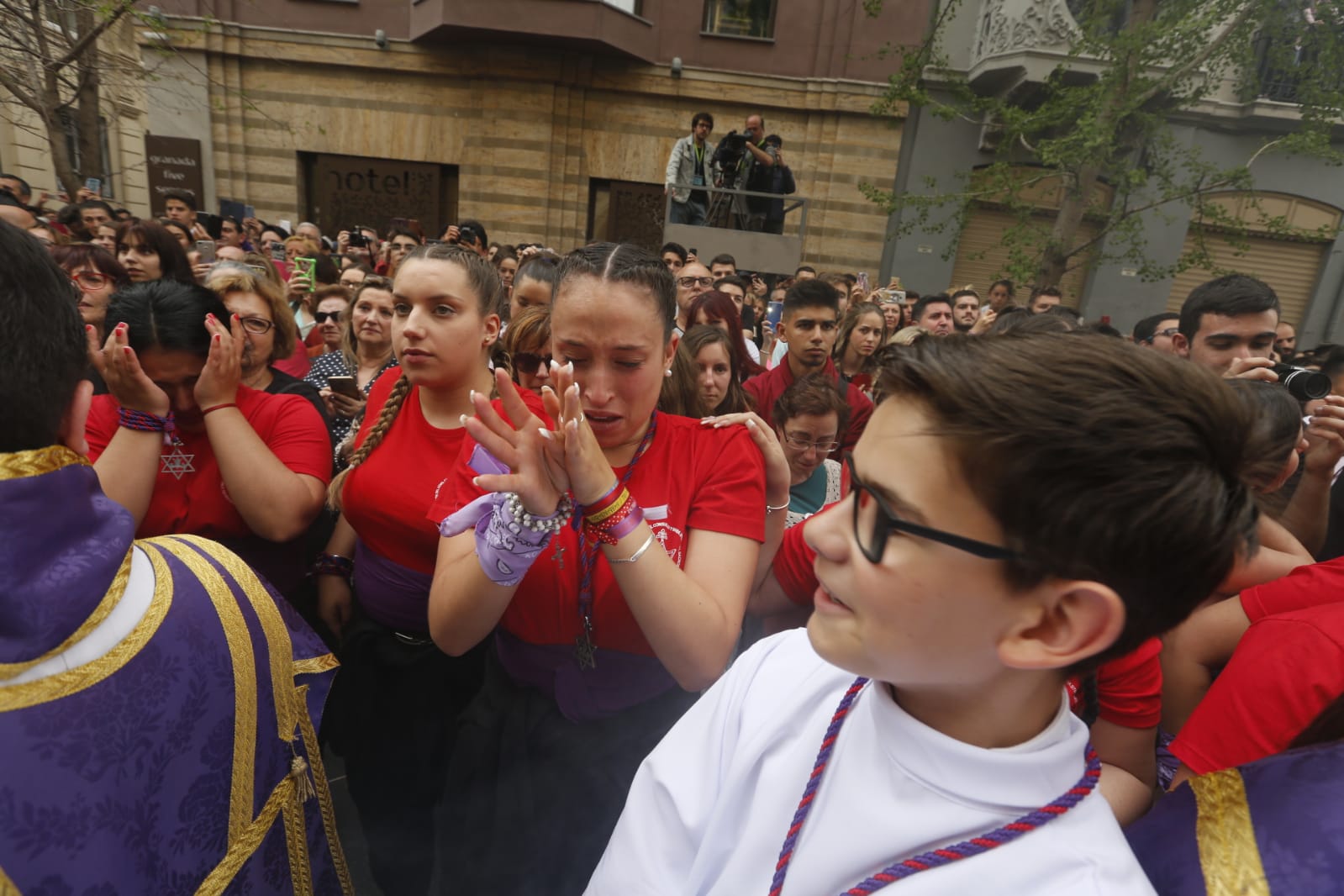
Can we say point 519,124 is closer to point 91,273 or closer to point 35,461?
point 91,273

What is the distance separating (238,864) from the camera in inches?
48.2

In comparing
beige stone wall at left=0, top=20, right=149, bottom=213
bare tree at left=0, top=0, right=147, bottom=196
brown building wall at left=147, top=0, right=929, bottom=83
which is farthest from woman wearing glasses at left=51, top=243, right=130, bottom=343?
beige stone wall at left=0, top=20, right=149, bottom=213

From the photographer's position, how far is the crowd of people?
Answer: 2.65ft

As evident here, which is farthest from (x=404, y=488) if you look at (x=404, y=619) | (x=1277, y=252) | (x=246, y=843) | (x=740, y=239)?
Answer: (x=1277, y=252)

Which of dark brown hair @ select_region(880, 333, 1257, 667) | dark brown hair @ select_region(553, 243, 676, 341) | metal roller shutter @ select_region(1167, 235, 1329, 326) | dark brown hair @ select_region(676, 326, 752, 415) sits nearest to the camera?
dark brown hair @ select_region(880, 333, 1257, 667)

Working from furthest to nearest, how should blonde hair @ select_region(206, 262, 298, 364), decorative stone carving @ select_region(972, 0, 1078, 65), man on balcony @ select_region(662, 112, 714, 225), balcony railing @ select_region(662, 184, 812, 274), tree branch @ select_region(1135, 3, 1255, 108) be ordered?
A: decorative stone carving @ select_region(972, 0, 1078, 65), man on balcony @ select_region(662, 112, 714, 225), balcony railing @ select_region(662, 184, 812, 274), tree branch @ select_region(1135, 3, 1255, 108), blonde hair @ select_region(206, 262, 298, 364)

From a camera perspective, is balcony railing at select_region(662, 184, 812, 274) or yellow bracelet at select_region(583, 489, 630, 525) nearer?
yellow bracelet at select_region(583, 489, 630, 525)

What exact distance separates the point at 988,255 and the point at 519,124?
953cm

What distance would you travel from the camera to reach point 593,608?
5.11ft

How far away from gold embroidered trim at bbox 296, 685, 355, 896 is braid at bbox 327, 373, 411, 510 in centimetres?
81

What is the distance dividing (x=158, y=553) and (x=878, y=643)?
1191 millimetres

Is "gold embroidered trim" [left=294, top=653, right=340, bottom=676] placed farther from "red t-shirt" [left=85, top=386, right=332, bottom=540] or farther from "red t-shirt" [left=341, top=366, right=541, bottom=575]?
"red t-shirt" [left=85, top=386, right=332, bottom=540]

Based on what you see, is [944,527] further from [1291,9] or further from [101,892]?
[1291,9]

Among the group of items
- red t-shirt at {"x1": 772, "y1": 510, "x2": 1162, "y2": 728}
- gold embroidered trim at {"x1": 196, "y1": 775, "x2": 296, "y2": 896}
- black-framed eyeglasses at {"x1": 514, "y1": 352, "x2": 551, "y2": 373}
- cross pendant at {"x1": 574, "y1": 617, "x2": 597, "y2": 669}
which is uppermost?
black-framed eyeglasses at {"x1": 514, "y1": 352, "x2": 551, "y2": 373}
